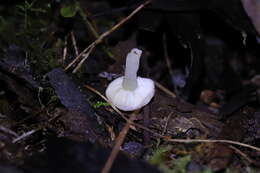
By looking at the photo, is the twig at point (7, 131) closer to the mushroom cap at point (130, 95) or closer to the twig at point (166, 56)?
the mushroom cap at point (130, 95)

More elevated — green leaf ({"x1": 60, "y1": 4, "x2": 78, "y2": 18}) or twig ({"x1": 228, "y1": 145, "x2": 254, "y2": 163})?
green leaf ({"x1": 60, "y1": 4, "x2": 78, "y2": 18})

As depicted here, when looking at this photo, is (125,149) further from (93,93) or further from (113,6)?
(113,6)

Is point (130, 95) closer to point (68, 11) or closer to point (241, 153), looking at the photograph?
point (241, 153)

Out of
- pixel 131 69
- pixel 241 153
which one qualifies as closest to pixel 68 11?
pixel 131 69

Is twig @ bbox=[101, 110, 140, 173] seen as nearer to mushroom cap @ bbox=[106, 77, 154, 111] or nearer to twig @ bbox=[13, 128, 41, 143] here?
mushroom cap @ bbox=[106, 77, 154, 111]

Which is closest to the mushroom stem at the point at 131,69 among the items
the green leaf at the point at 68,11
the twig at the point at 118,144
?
the twig at the point at 118,144

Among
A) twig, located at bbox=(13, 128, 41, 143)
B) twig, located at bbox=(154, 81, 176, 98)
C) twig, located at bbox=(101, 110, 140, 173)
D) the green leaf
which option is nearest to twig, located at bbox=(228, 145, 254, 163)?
twig, located at bbox=(101, 110, 140, 173)

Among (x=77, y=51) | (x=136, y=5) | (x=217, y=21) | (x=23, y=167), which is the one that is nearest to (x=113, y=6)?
(x=136, y=5)
